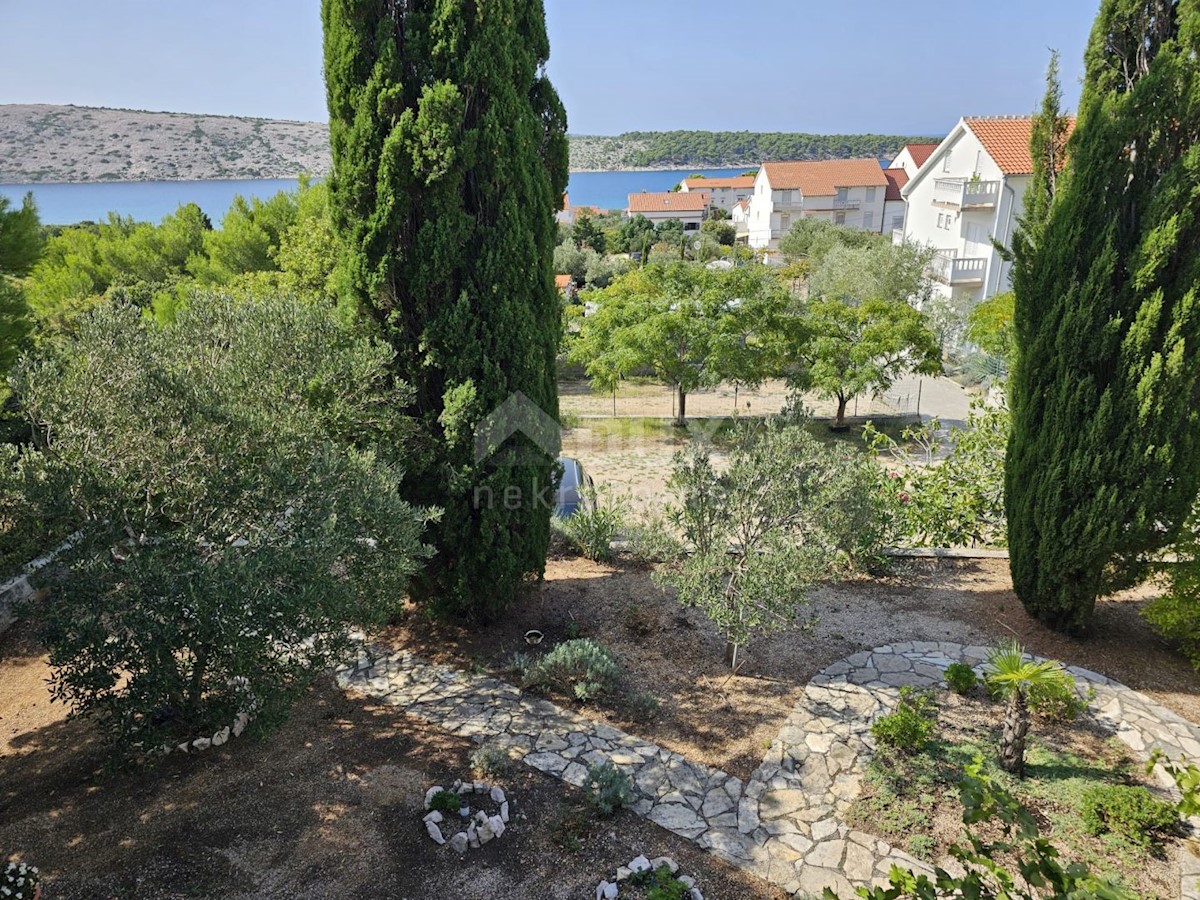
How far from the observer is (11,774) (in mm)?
6129

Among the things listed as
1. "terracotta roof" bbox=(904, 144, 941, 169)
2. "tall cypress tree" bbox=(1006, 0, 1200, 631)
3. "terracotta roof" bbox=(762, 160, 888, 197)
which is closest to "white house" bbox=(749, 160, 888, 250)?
"terracotta roof" bbox=(762, 160, 888, 197)

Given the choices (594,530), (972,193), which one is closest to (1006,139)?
(972,193)

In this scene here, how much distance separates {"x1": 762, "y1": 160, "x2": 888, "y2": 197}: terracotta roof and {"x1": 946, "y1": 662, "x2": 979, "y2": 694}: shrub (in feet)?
181

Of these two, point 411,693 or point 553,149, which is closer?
point 411,693

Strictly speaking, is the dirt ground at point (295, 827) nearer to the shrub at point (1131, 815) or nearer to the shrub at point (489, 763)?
the shrub at point (489, 763)

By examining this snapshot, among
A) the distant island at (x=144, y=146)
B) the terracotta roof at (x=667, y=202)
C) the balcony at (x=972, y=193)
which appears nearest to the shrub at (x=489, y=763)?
the balcony at (x=972, y=193)

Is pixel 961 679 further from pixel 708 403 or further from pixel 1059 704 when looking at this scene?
pixel 708 403

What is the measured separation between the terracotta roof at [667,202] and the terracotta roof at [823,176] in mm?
21966

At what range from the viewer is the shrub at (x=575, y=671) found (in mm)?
7219

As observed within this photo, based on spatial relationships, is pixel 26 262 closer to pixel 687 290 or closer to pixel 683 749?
pixel 683 749

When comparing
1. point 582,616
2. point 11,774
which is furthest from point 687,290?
point 11,774

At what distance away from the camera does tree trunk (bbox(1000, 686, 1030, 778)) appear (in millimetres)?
5852

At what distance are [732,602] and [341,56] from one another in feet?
22.4

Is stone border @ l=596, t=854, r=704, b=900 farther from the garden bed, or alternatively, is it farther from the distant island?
the distant island
